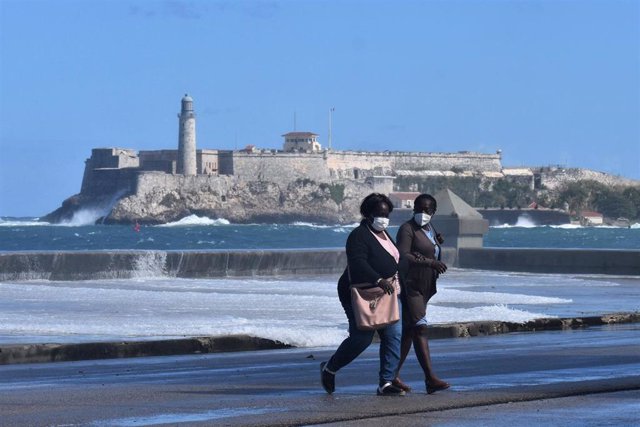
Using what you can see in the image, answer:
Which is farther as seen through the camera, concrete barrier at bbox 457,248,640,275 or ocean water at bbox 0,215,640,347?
concrete barrier at bbox 457,248,640,275

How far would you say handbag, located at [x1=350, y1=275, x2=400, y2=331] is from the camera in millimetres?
10766

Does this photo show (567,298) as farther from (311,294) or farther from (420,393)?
(420,393)

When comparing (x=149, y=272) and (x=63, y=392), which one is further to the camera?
(x=149, y=272)

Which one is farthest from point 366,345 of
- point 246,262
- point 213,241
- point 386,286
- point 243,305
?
point 213,241

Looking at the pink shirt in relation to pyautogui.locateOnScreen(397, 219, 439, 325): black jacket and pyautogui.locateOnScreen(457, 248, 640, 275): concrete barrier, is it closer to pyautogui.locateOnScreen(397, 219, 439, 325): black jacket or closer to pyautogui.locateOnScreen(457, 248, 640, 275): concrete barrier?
pyautogui.locateOnScreen(397, 219, 439, 325): black jacket

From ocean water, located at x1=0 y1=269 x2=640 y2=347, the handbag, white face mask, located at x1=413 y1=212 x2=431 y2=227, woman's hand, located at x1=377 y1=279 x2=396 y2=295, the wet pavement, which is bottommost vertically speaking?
the wet pavement

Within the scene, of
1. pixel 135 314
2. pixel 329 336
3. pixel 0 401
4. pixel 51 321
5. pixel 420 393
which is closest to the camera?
pixel 0 401

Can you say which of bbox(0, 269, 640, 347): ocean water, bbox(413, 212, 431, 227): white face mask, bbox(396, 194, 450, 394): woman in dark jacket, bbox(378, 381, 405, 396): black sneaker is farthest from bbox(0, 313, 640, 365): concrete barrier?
bbox(378, 381, 405, 396): black sneaker

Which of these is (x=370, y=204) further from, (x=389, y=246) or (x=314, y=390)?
(x=314, y=390)

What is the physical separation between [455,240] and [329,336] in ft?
61.7

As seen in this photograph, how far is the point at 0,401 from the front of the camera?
34.1ft

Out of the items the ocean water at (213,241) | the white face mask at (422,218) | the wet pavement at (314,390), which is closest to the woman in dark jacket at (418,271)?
the white face mask at (422,218)

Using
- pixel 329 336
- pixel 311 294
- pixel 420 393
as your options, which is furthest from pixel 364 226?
pixel 311 294

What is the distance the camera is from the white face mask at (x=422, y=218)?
11438 mm
